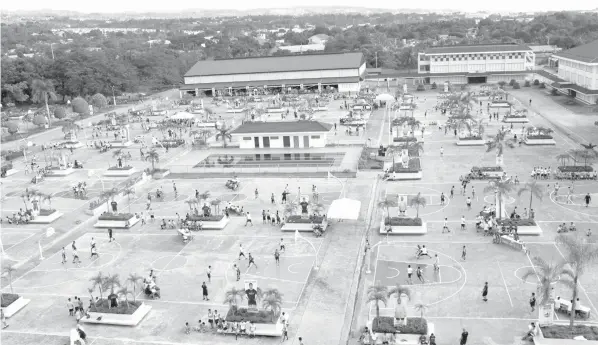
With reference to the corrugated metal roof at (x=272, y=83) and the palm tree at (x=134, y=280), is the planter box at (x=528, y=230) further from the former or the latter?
the corrugated metal roof at (x=272, y=83)

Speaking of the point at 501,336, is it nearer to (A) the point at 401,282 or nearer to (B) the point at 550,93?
(A) the point at 401,282

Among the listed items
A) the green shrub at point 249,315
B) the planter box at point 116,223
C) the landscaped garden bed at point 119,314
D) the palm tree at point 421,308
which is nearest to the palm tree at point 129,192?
the planter box at point 116,223

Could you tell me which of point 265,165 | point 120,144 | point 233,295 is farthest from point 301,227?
point 120,144

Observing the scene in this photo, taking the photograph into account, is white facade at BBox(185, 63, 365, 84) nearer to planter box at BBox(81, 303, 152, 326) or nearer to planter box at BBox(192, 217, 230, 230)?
planter box at BBox(192, 217, 230, 230)

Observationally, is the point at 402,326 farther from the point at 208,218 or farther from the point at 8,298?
the point at 8,298

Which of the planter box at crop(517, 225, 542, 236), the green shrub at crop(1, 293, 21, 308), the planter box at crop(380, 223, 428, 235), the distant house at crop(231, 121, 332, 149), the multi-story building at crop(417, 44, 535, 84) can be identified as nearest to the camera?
the green shrub at crop(1, 293, 21, 308)

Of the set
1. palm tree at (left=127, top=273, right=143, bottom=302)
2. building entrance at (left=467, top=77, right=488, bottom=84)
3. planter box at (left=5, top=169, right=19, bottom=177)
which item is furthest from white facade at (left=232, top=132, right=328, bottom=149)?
building entrance at (left=467, top=77, right=488, bottom=84)

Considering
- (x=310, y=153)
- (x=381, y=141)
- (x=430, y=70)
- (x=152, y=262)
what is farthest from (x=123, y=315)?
(x=430, y=70)
